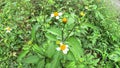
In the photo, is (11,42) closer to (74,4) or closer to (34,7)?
(34,7)

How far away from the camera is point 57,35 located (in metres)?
2.71

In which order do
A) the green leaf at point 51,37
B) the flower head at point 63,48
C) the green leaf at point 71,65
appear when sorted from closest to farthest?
the flower head at point 63,48 < the green leaf at point 51,37 < the green leaf at point 71,65

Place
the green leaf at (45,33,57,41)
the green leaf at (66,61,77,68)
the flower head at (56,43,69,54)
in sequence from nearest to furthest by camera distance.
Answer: the flower head at (56,43,69,54) < the green leaf at (45,33,57,41) < the green leaf at (66,61,77,68)

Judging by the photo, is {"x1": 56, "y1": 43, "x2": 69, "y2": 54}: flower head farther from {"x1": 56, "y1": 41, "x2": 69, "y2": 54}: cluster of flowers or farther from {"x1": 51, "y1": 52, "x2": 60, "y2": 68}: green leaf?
{"x1": 51, "y1": 52, "x2": 60, "y2": 68}: green leaf

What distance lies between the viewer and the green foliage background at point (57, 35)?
8.98ft

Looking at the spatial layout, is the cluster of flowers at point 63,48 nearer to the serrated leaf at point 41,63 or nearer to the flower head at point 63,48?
the flower head at point 63,48

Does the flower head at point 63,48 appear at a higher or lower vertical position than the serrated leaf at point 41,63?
higher

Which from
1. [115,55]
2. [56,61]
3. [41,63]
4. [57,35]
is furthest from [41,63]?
[115,55]

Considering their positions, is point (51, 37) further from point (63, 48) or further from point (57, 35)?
point (63, 48)

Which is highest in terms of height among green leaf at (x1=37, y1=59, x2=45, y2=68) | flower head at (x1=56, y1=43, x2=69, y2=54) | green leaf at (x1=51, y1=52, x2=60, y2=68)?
flower head at (x1=56, y1=43, x2=69, y2=54)

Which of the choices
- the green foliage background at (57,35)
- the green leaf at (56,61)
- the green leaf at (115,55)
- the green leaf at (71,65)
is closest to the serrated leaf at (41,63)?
the green foliage background at (57,35)

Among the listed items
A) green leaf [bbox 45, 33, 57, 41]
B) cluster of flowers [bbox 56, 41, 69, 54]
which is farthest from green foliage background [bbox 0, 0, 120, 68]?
cluster of flowers [bbox 56, 41, 69, 54]

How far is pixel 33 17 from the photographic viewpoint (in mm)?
4086

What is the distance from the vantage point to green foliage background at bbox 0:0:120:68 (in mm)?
2738
